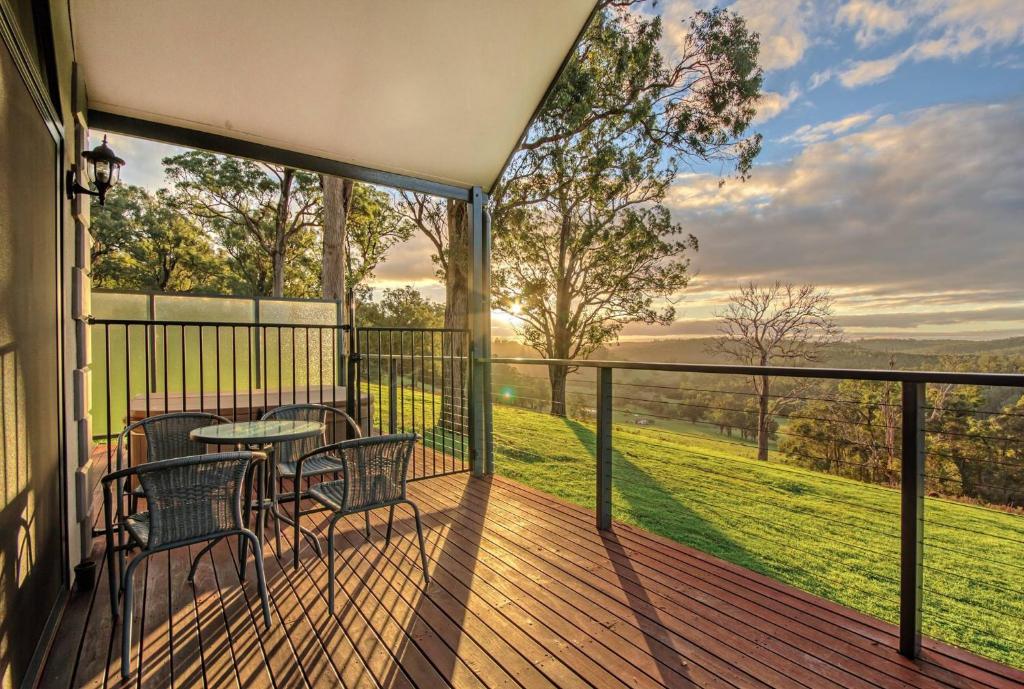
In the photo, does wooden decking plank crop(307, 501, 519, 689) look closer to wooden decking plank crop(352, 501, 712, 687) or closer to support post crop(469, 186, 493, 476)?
wooden decking plank crop(352, 501, 712, 687)

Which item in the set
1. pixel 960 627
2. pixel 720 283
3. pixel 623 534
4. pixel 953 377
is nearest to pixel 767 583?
pixel 623 534

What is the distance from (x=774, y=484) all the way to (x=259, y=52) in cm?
831

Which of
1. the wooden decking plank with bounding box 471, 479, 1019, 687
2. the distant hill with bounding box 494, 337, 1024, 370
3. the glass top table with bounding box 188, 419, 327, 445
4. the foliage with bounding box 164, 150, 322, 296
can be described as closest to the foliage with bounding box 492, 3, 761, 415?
the distant hill with bounding box 494, 337, 1024, 370

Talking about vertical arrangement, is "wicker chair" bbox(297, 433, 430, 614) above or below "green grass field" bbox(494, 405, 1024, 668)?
above

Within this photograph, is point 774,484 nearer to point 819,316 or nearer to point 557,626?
point 819,316

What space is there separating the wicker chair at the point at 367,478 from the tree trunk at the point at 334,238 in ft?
24.8

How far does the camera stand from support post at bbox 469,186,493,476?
4.42m

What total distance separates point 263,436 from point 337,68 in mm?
2236

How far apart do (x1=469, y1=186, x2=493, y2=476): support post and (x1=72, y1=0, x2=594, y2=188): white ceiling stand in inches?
27.3

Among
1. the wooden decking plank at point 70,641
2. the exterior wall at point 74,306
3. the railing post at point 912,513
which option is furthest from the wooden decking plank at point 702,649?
the exterior wall at point 74,306

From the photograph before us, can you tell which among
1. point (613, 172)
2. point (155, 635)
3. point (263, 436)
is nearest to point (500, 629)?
point (155, 635)

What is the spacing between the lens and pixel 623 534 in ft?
10.2

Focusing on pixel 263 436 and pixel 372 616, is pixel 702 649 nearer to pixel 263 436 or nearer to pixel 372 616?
pixel 372 616

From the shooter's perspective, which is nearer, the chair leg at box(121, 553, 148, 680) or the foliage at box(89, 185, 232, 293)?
the chair leg at box(121, 553, 148, 680)
